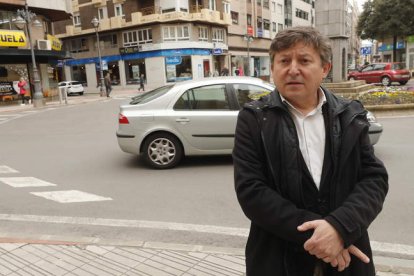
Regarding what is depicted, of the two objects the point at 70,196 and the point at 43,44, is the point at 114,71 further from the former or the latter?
the point at 70,196

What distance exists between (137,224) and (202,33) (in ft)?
135

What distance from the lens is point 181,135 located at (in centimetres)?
717

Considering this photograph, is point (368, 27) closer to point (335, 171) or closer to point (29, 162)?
point (29, 162)

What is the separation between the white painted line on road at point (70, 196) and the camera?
18.8 ft

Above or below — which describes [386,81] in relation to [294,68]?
below

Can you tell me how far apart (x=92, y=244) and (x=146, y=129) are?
3.49 metres

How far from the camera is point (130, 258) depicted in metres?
3.58

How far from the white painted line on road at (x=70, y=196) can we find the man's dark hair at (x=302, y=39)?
174 inches

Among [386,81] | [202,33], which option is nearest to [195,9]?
[202,33]

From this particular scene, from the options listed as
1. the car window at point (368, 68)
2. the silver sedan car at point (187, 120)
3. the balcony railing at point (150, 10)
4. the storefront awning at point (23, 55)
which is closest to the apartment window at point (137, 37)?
the balcony railing at point (150, 10)

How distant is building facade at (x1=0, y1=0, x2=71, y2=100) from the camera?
25.4m

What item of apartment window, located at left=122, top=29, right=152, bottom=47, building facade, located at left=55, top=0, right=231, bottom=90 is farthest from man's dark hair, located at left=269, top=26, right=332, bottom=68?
apartment window, located at left=122, top=29, right=152, bottom=47

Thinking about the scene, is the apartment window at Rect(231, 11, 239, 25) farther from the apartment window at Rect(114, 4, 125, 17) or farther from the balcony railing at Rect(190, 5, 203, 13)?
the apartment window at Rect(114, 4, 125, 17)

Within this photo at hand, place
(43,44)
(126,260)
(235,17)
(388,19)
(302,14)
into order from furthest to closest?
(302,14), (235,17), (388,19), (43,44), (126,260)
